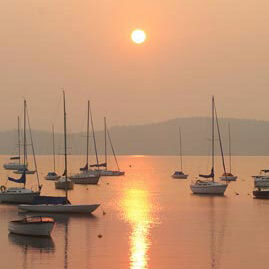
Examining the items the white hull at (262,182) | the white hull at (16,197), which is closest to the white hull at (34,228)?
the white hull at (16,197)

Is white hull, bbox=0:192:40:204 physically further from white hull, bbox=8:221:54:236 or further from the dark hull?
the dark hull

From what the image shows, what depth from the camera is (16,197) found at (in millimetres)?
90750

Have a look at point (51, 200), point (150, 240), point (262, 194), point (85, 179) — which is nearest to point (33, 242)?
point (150, 240)

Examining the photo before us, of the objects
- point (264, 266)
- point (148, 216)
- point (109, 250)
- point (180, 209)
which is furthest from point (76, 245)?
point (180, 209)

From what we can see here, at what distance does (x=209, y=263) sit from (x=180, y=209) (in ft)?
131

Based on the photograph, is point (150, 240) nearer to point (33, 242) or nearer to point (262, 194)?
point (33, 242)

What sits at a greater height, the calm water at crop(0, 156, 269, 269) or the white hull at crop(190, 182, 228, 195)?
the white hull at crop(190, 182, 228, 195)

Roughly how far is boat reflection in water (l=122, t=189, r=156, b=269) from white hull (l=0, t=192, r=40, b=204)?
41.3 ft

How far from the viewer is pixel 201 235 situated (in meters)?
65.1

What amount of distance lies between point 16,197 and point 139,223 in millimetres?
23019

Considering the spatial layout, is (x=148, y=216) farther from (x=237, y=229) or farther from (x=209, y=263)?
(x=209, y=263)

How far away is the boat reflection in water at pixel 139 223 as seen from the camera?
52719mm

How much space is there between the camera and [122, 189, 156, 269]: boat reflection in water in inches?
2076

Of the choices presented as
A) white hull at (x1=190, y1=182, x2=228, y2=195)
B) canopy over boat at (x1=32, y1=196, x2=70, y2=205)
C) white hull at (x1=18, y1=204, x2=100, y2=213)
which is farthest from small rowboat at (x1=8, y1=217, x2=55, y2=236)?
white hull at (x1=190, y1=182, x2=228, y2=195)
